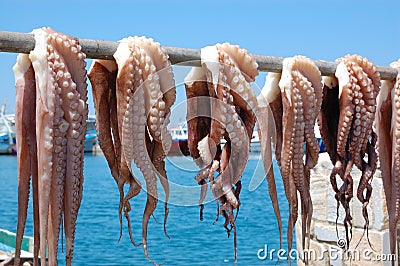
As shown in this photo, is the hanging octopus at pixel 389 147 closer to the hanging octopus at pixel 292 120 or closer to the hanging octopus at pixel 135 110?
the hanging octopus at pixel 292 120

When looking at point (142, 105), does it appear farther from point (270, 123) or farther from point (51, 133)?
point (270, 123)

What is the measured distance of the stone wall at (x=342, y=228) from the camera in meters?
4.89

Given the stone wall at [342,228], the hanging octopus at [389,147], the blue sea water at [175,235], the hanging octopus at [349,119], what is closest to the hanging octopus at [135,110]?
the hanging octopus at [349,119]

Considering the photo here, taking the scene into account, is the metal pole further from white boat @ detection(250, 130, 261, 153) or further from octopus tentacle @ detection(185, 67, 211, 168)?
white boat @ detection(250, 130, 261, 153)

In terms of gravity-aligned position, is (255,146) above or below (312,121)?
below

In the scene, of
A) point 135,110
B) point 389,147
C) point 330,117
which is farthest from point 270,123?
point 389,147

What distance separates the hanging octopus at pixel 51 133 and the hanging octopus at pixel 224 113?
47 cm

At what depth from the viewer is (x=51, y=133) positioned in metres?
1.77

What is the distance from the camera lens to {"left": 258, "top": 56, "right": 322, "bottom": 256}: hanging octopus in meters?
2.29

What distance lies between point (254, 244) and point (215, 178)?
14751 mm

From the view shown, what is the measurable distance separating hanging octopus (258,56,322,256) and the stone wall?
2.70 m

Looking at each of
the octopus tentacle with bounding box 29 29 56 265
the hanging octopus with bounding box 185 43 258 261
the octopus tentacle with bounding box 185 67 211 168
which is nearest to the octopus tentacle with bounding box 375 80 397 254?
the hanging octopus with bounding box 185 43 258 261

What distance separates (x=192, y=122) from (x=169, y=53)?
0.98 feet

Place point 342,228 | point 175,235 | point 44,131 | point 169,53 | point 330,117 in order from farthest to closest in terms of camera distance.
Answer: point 175,235 → point 342,228 → point 330,117 → point 169,53 → point 44,131
